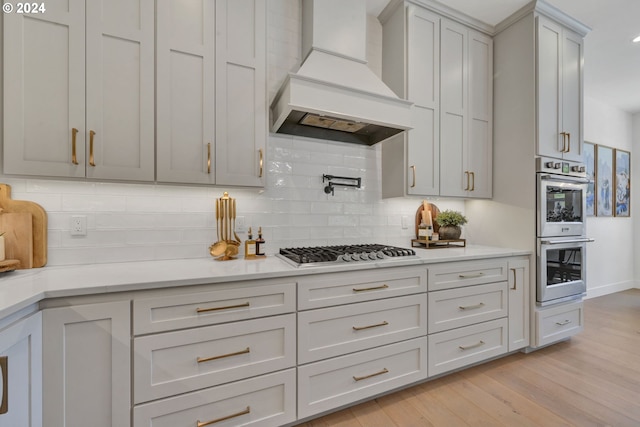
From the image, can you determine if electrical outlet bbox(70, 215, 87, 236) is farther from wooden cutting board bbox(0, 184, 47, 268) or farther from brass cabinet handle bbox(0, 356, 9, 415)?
brass cabinet handle bbox(0, 356, 9, 415)

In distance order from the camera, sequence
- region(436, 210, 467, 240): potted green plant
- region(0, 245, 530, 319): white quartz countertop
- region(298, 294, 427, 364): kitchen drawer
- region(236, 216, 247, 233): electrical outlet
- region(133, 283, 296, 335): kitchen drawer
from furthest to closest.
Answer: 1. region(436, 210, 467, 240): potted green plant
2. region(236, 216, 247, 233): electrical outlet
3. region(298, 294, 427, 364): kitchen drawer
4. region(133, 283, 296, 335): kitchen drawer
5. region(0, 245, 530, 319): white quartz countertop

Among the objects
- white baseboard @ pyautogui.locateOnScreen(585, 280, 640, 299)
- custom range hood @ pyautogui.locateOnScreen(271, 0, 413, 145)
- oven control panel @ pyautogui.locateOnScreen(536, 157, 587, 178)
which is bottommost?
white baseboard @ pyautogui.locateOnScreen(585, 280, 640, 299)

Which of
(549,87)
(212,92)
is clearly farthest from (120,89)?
(549,87)

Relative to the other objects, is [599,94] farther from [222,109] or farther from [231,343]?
[231,343]

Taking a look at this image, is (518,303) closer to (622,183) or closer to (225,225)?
(225,225)

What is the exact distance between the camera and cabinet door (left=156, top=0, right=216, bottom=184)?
1563 mm

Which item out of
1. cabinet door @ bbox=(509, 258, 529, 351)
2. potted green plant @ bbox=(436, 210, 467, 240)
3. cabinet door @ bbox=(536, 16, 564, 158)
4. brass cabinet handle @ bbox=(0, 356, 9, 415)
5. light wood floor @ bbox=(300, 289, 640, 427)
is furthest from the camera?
potted green plant @ bbox=(436, 210, 467, 240)

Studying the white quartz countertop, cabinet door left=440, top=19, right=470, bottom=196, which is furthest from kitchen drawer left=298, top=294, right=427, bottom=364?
cabinet door left=440, top=19, right=470, bottom=196

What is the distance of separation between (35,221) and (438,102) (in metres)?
2.95

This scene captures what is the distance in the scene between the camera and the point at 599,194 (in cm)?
420

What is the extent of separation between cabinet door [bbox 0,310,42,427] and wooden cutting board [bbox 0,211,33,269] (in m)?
0.66

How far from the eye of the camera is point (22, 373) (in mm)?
977

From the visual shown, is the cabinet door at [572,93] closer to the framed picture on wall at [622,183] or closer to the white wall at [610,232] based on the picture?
the white wall at [610,232]

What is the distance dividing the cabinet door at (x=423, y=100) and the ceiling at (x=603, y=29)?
286mm
